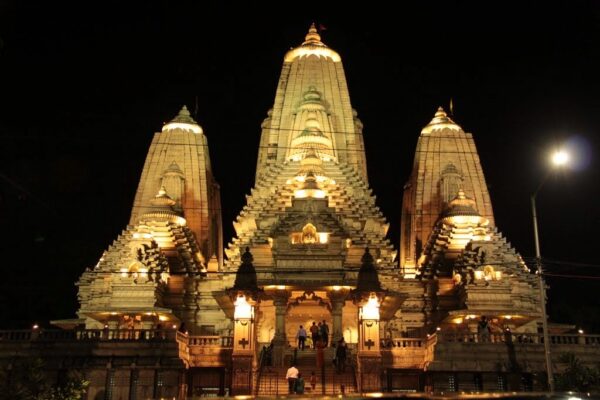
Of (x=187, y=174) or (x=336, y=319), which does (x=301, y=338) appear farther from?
(x=187, y=174)

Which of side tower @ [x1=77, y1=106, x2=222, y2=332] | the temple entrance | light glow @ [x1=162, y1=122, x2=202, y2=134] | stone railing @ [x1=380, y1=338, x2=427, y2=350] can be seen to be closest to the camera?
stone railing @ [x1=380, y1=338, x2=427, y2=350]

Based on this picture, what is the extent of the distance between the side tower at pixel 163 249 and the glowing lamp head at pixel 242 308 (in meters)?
3.97

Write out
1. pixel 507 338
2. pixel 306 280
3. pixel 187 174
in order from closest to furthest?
pixel 507 338 → pixel 306 280 → pixel 187 174

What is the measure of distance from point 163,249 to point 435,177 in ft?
88.0

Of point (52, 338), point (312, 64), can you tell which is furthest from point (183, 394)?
point (312, 64)

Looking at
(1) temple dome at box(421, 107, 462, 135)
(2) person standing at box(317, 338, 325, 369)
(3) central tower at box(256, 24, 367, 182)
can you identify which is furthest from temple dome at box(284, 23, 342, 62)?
(2) person standing at box(317, 338, 325, 369)

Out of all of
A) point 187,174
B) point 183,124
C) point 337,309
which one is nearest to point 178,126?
point 183,124

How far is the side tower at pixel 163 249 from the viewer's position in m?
39.5

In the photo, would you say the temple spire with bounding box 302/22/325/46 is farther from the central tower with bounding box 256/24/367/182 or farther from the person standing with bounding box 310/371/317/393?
the person standing with bounding box 310/371/317/393

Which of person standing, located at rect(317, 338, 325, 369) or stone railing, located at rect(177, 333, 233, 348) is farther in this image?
stone railing, located at rect(177, 333, 233, 348)

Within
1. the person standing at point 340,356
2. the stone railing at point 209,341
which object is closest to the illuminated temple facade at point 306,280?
the stone railing at point 209,341

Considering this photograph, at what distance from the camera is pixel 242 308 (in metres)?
32.5

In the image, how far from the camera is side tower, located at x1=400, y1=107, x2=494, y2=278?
197ft

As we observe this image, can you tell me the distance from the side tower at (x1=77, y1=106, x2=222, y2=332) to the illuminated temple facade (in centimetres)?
12
